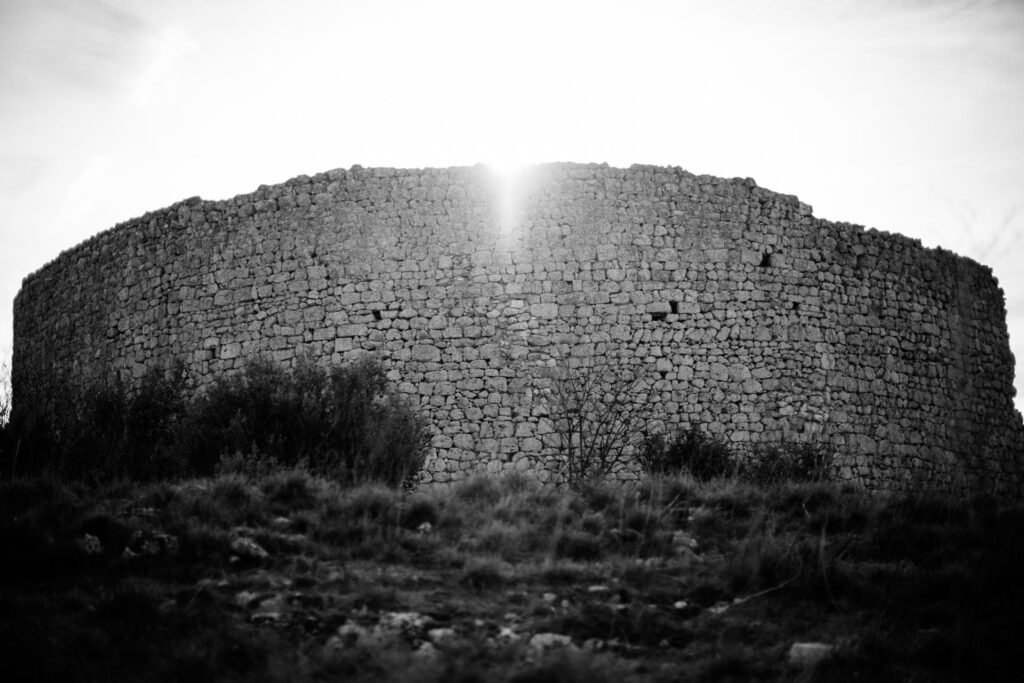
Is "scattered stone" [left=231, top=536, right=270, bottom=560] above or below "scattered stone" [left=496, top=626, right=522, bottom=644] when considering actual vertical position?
above

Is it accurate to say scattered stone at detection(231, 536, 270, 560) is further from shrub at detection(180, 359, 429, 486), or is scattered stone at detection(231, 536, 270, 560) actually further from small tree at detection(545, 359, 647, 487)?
small tree at detection(545, 359, 647, 487)

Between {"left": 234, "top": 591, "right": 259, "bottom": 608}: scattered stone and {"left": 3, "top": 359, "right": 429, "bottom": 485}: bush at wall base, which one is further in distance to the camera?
{"left": 3, "top": 359, "right": 429, "bottom": 485}: bush at wall base

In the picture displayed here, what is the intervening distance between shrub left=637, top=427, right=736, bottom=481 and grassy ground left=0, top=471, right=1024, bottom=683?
382 cm

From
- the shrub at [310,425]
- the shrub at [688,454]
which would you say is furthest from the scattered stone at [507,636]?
the shrub at [688,454]

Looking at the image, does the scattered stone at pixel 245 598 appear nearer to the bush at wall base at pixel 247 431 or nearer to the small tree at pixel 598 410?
the bush at wall base at pixel 247 431

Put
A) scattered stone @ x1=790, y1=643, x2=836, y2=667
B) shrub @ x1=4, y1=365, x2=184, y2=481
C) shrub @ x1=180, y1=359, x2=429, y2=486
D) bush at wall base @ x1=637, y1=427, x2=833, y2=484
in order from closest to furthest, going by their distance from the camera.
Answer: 1. scattered stone @ x1=790, y1=643, x2=836, y2=667
2. shrub @ x1=180, y1=359, x2=429, y2=486
3. shrub @ x1=4, y1=365, x2=184, y2=481
4. bush at wall base @ x1=637, y1=427, x2=833, y2=484

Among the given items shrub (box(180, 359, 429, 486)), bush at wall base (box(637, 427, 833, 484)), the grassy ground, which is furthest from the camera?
bush at wall base (box(637, 427, 833, 484))

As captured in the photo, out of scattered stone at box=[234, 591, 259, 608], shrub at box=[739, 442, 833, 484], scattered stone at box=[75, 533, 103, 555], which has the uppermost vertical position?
shrub at box=[739, 442, 833, 484]

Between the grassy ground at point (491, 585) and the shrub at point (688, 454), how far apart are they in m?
3.82

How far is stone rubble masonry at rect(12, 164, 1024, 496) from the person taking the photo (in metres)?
14.5

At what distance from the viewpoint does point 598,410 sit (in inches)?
559

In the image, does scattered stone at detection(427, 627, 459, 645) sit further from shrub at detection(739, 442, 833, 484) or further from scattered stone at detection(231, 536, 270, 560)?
shrub at detection(739, 442, 833, 484)

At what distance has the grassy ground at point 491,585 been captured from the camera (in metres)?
6.20

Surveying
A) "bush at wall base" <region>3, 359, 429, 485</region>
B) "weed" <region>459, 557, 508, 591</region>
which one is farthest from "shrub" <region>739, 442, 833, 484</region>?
"weed" <region>459, 557, 508, 591</region>
